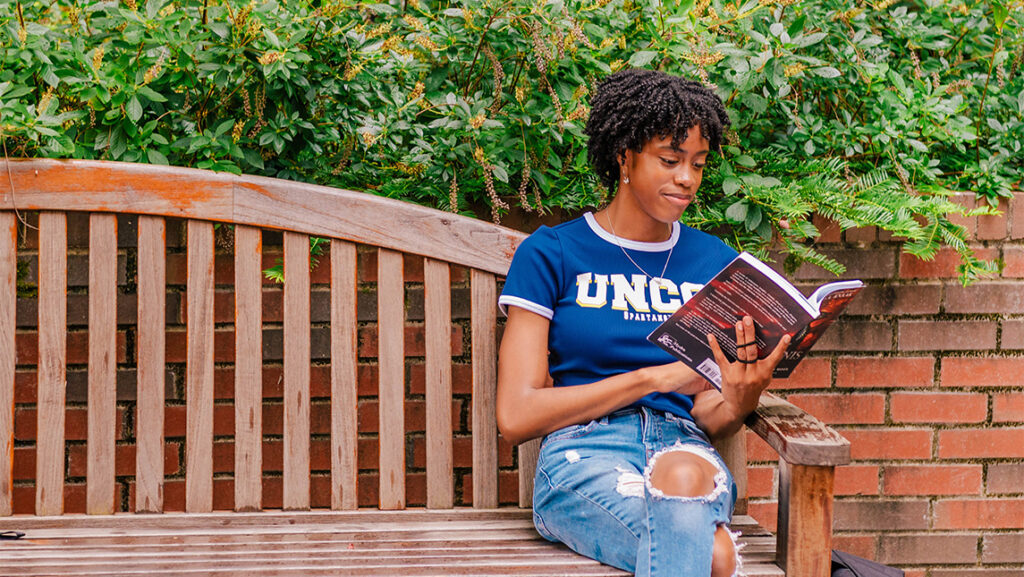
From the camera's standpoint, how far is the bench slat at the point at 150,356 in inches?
79.7

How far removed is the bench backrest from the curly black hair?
334mm

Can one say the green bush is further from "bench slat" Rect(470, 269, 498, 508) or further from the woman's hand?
the woman's hand

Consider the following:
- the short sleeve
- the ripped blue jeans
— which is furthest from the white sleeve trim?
the ripped blue jeans

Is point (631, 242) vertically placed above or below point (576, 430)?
above

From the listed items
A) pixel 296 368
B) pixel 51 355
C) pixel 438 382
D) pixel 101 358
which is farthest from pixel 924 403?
pixel 51 355

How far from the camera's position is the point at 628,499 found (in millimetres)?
1675

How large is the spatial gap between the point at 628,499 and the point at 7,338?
1390mm

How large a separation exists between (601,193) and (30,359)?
4.94 ft

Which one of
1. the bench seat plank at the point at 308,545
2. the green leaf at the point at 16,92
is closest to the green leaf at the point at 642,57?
the bench seat plank at the point at 308,545

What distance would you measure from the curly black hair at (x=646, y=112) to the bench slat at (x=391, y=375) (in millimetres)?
554

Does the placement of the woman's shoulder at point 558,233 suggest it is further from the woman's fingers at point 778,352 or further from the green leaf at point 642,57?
the woman's fingers at point 778,352

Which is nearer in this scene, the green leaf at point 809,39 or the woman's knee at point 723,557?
the woman's knee at point 723,557

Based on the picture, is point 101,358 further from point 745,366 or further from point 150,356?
point 745,366

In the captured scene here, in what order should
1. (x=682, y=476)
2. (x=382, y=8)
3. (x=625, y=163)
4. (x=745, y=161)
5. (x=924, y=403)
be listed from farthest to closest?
1. (x=924, y=403)
2. (x=745, y=161)
3. (x=382, y=8)
4. (x=625, y=163)
5. (x=682, y=476)
